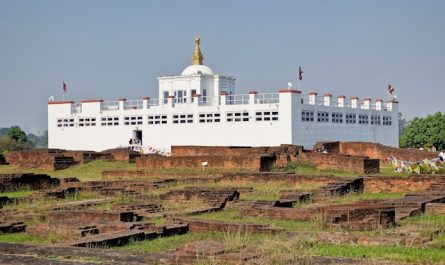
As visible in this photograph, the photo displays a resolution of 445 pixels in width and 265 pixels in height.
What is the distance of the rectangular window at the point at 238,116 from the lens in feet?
130

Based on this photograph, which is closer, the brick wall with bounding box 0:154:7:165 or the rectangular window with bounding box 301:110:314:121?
the brick wall with bounding box 0:154:7:165

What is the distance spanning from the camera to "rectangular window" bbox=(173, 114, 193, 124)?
137ft

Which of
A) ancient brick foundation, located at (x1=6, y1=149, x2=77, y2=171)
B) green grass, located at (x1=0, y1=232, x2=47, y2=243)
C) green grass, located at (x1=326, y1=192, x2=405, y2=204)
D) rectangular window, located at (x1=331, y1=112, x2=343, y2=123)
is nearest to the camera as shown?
green grass, located at (x1=0, y1=232, x2=47, y2=243)

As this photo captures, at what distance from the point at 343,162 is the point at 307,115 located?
15946 millimetres

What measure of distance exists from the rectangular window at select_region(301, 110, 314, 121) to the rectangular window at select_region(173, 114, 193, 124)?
6254 millimetres

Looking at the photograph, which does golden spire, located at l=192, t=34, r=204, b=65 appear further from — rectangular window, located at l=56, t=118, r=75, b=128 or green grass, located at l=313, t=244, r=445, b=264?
green grass, located at l=313, t=244, r=445, b=264

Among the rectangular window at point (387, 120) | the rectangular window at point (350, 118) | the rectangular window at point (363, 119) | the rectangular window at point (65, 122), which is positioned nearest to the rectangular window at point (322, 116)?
the rectangular window at point (350, 118)

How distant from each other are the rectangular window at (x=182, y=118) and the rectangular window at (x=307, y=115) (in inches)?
246

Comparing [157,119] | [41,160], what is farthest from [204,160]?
[157,119]

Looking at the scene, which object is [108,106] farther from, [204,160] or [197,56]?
[204,160]

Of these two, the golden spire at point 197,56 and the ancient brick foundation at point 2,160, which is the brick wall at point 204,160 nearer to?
the ancient brick foundation at point 2,160

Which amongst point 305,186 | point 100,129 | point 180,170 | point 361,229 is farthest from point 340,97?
point 361,229

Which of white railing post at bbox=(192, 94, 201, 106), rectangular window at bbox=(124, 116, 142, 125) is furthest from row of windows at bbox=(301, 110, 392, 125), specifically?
rectangular window at bbox=(124, 116, 142, 125)

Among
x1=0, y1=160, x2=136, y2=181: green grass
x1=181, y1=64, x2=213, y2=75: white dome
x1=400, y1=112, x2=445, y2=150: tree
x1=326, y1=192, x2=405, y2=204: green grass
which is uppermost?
x1=181, y1=64, x2=213, y2=75: white dome
